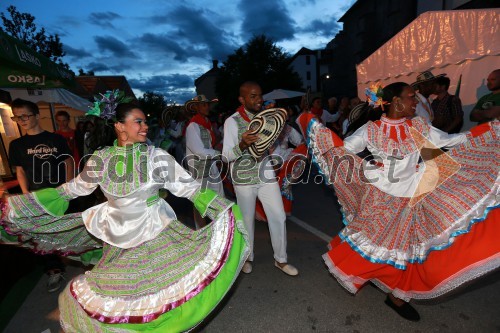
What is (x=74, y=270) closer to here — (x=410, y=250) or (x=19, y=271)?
(x=19, y=271)

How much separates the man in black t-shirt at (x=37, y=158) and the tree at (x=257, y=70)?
113ft

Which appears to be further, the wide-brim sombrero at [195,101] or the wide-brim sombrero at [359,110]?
the wide-brim sombrero at [195,101]

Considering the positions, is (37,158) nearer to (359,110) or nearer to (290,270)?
(290,270)

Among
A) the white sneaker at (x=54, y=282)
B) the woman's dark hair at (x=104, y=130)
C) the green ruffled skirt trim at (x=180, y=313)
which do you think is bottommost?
the white sneaker at (x=54, y=282)

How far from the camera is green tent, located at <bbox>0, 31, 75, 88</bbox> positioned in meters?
4.07

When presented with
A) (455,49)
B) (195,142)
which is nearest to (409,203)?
(195,142)

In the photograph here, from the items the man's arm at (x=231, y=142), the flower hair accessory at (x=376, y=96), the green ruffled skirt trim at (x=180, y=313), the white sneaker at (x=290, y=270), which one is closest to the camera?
the green ruffled skirt trim at (x=180, y=313)

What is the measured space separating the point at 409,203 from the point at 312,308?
4.56ft

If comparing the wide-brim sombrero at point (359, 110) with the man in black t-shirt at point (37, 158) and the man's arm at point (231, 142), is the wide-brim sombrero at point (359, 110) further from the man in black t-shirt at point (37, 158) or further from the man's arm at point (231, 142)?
the man in black t-shirt at point (37, 158)

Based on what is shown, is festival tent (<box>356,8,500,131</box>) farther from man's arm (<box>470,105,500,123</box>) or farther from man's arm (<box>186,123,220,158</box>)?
man's arm (<box>186,123,220,158</box>)

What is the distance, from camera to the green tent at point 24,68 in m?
4.07

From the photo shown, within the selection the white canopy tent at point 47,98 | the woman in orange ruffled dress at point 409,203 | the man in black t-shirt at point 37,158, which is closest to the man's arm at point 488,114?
the woman in orange ruffled dress at point 409,203

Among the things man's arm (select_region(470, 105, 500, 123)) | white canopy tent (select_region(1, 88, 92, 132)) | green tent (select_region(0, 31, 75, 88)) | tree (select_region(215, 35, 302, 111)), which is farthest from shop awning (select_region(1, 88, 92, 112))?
tree (select_region(215, 35, 302, 111))

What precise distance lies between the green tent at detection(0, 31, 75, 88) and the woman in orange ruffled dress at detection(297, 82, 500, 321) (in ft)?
13.4
